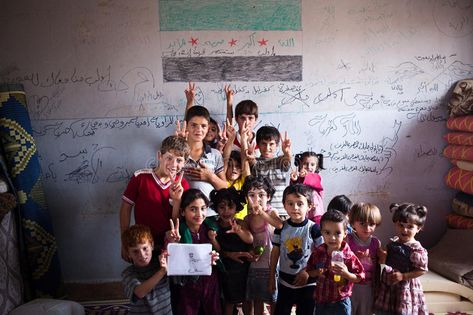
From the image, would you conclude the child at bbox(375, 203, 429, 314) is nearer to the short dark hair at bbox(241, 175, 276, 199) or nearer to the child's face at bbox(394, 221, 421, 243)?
the child's face at bbox(394, 221, 421, 243)

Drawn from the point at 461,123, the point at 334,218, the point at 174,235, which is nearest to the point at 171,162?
the point at 174,235

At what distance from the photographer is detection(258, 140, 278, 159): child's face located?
2873 mm

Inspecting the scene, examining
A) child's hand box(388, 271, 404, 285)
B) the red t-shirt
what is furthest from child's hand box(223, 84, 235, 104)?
child's hand box(388, 271, 404, 285)

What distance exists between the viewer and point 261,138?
2893mm

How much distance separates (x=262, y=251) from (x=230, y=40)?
184 centimetres

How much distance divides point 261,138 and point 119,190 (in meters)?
1.39

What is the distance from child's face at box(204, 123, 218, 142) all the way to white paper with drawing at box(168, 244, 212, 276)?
1.08m

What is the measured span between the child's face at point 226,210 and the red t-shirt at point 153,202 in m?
0.32

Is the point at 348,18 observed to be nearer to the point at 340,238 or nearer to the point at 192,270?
the point at 340,238

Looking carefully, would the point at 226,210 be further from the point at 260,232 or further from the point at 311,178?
the point at 311,178

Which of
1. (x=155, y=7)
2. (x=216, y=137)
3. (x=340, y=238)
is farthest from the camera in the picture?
(x=155, y=7)

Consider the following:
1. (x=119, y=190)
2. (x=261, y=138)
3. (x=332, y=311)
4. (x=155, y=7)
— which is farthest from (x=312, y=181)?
(x=155, y=7)

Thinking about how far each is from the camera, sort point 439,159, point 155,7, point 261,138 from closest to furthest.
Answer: point 261,138, point 155,7, point 439,159

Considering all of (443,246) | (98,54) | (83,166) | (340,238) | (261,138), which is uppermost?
(98,54)
